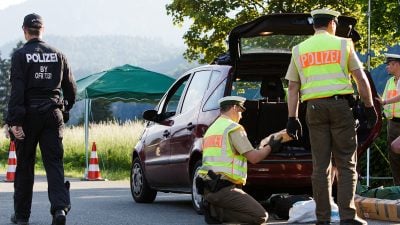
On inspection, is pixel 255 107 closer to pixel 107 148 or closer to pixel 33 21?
→ pixel 33 21

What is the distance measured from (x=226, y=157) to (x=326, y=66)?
1.32 m

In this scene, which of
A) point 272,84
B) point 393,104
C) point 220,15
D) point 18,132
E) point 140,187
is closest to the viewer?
point 18,132

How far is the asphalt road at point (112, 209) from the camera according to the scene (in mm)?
9470

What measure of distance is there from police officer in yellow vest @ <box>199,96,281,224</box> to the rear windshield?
1.34 metres

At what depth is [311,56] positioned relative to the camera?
7867 millimetres

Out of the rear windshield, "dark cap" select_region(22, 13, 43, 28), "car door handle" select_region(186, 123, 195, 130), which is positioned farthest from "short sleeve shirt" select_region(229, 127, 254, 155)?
"dark cap" select_region(22, 13, 43, 28)

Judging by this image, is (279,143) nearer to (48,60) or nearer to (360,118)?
(360,118)

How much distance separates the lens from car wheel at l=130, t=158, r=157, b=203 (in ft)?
40.1

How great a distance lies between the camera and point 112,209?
11.2 metres

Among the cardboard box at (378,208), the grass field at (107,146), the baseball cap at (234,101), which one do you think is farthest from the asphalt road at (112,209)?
the grass field at (107,146)

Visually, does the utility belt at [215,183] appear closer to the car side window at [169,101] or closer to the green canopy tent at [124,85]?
the car side window at [169,101]

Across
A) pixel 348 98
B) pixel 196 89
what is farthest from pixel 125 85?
pixel 348 98

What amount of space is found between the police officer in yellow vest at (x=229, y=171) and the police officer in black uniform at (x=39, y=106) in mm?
1302

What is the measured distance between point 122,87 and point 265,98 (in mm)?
10461
